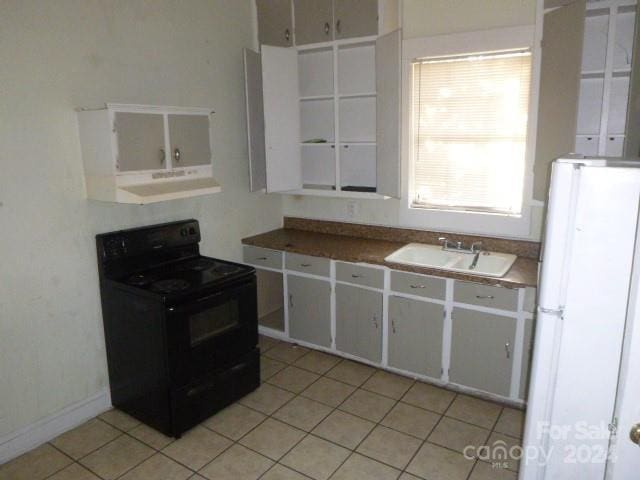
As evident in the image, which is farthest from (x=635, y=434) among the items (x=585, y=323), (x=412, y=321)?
(x=412, y=321)

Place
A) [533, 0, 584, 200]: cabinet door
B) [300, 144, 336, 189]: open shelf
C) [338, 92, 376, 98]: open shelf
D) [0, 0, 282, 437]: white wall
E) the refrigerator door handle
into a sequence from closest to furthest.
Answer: the refrigerator door handle < [0, 0, 282, 437]: white wall < [533, 0, 584, 200]: cabinet door < [338, 92, 376, 98]: open shelf < [300, 144, 336, 189]: open shelf

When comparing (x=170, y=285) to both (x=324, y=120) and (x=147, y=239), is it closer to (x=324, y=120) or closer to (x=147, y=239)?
(x=147, y=239)

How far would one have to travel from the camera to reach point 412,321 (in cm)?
304

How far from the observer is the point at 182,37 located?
3.05 meters

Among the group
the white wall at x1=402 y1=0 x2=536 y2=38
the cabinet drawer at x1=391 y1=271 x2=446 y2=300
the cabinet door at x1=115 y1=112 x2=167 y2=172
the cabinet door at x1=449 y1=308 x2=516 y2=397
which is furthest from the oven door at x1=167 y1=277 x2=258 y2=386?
the white wall at x1=402 y1=0 x2=536 y2=38

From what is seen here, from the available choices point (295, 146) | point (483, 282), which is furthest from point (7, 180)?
point (483, 282)

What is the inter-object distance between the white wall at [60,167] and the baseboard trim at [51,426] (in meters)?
0.05

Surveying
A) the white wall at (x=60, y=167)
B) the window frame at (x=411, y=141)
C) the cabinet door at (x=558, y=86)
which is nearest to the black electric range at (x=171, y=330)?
the white wall at (x=60, y=167)

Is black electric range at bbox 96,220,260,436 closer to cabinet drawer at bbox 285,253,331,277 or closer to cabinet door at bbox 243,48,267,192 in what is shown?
cabinet drawer at bbox 285,253,331,277

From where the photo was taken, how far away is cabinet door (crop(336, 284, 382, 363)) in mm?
3184

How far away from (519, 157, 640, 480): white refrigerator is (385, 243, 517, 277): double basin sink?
1583 millimetres

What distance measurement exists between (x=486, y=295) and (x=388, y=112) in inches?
51.9

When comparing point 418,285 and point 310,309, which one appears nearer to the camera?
point 418,285

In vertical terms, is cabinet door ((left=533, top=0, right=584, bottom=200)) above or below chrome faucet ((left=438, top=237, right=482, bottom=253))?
above
